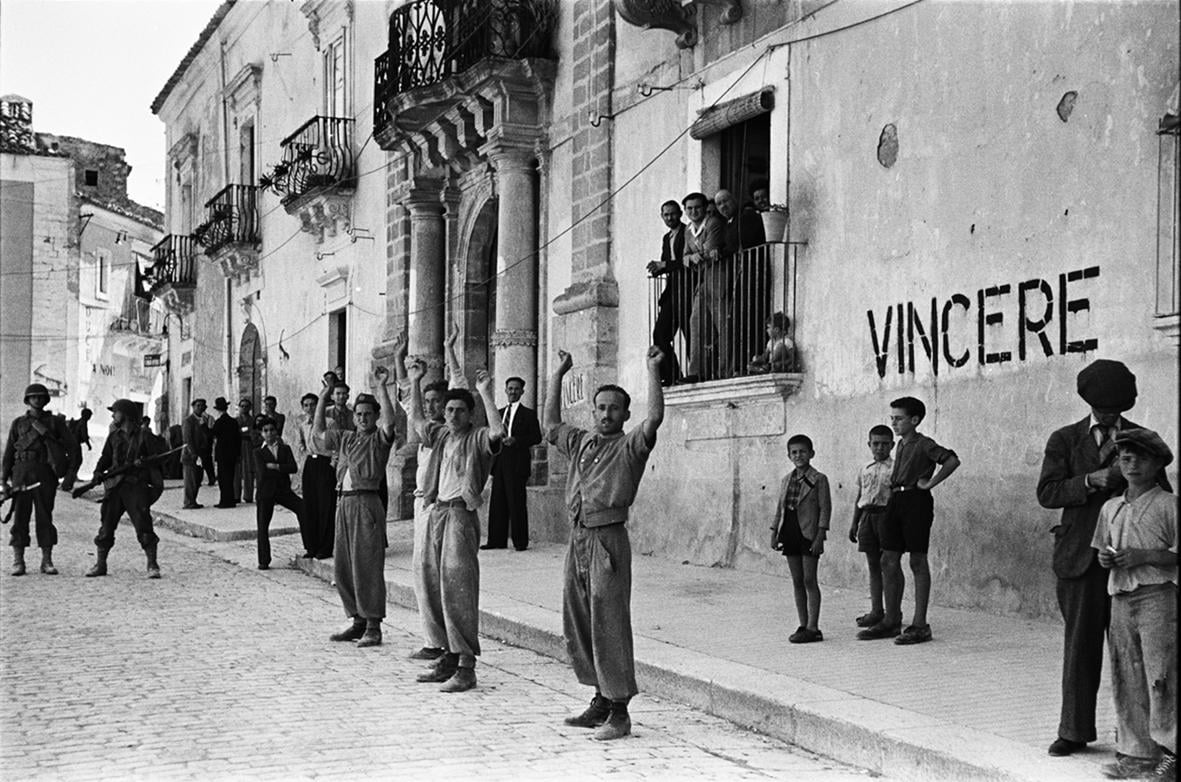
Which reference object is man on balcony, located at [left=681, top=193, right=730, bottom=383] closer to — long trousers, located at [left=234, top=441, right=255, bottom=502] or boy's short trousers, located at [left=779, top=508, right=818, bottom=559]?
boy's short trousers, located at [left=779, top=508, right=818, bottom=559]

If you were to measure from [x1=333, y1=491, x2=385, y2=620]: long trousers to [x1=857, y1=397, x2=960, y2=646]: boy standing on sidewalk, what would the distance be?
313 centimetres

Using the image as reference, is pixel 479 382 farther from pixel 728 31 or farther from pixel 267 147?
pixel 267 147

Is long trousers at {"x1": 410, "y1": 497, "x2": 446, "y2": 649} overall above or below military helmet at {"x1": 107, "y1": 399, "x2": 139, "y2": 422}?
below

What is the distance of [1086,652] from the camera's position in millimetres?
5785

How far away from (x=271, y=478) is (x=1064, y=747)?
9.84 meters

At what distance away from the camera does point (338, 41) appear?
22.6 meters

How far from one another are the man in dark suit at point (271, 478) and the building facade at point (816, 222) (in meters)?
2.57

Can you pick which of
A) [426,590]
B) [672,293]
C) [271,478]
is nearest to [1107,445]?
[426,590]

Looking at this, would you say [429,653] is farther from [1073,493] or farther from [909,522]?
[1073,493]

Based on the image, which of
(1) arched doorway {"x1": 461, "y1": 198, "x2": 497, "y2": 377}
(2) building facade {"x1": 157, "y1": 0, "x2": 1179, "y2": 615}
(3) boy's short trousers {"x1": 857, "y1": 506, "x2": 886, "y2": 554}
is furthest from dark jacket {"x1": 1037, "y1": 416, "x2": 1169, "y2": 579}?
(1) arched doorway {"x1": 461, "y1": 198, "x2": 497, "y2": 377}

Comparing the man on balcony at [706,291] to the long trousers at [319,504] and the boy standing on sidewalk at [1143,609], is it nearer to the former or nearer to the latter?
the long trousers at [319,504]

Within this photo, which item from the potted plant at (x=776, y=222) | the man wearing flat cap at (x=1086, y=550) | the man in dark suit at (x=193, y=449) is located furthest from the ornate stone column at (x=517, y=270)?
the man wearing flat cap at (x=1086, y=550)

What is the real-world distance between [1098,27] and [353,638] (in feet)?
19.7

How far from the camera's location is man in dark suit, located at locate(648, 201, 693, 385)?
13.0m
